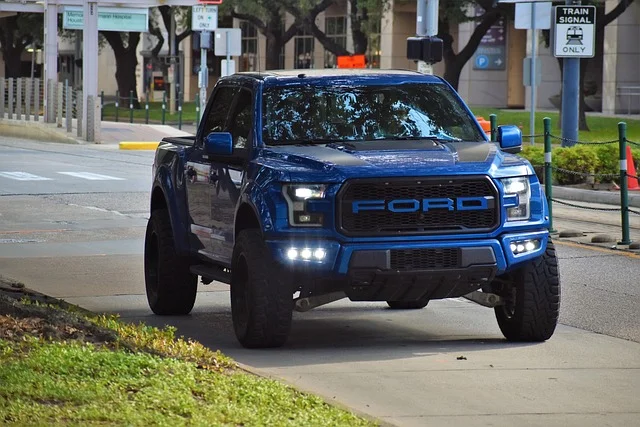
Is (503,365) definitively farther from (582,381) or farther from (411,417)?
(411,417)

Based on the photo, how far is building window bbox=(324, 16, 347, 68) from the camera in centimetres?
8238

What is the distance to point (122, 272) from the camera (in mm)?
14086

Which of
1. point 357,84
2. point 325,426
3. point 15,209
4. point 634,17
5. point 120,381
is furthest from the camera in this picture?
point 634,17

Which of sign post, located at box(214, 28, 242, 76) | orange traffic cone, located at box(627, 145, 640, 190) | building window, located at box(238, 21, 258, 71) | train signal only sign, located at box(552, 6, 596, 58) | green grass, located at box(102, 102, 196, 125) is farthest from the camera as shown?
building window, located at box(238, 21, 258, 71)

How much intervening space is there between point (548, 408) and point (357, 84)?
353 centimetres

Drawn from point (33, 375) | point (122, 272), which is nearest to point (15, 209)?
point (122, 272)

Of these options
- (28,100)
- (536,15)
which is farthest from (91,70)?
(536,15)

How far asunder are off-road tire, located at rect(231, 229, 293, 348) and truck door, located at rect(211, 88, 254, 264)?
63 centimetres

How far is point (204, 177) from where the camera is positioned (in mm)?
10844

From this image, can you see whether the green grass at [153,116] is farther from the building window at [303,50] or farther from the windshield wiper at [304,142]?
the windshield wiper at [304,142]

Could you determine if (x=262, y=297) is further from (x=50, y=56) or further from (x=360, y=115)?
(x=50, y=56)

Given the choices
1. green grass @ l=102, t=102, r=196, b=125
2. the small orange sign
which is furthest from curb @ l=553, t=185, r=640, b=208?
green grass @ l=102, t=102, r=196, b=125

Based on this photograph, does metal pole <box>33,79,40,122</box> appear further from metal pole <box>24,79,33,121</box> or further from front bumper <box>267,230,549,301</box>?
front bumper <box>267,230,549,301</box>

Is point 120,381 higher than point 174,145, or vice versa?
point 174,145
